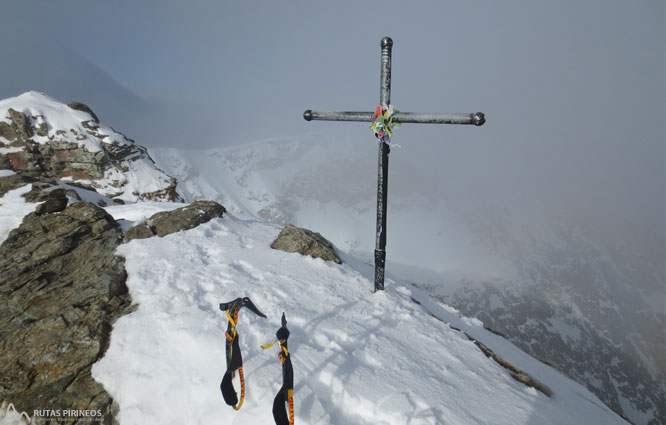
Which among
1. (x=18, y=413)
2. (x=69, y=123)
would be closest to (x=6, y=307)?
(x=18, y=413)

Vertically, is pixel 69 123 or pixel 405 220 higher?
pixel 69 123

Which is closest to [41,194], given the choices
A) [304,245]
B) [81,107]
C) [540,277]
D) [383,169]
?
[304,245]

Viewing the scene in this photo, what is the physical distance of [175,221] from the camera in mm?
10539

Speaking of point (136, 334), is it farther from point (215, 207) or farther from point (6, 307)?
point (215, 207)

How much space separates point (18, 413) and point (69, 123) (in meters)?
39.8

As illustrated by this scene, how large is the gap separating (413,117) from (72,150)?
39047mm

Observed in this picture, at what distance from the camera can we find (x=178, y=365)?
4785mm

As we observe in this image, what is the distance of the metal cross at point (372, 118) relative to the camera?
627 centimetres

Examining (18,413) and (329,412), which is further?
(18,413)

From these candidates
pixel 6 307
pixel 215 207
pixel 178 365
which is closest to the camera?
pixel 178 365

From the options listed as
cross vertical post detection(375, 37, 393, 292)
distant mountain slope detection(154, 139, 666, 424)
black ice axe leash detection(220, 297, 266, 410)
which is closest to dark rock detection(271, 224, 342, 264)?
cross vertical post detection(375, 37, 393, 292)

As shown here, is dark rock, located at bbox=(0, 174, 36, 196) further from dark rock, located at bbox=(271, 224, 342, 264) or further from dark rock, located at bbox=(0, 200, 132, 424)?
dark rock, located at bbox=(271, 224, 342, 264)

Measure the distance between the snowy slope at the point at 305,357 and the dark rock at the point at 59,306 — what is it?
357mm

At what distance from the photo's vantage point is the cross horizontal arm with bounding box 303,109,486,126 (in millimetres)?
5930
